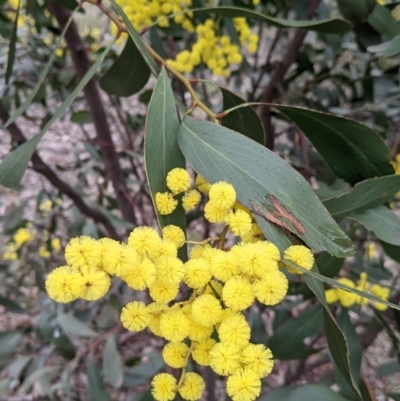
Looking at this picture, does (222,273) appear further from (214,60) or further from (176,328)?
(214,60)

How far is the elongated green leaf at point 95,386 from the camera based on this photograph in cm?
91

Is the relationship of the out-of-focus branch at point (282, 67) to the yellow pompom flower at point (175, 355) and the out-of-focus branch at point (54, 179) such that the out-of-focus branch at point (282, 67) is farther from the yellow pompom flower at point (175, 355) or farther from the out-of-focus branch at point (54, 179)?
the yellow pompom flower at point (175, 355)

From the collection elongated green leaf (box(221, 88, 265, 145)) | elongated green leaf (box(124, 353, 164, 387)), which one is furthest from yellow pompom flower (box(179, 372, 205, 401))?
elongated green leaf (box(124, 353, 164, 387))

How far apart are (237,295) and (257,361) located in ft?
0.17

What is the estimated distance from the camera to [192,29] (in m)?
0.91

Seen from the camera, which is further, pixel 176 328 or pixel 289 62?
pixel 289 62

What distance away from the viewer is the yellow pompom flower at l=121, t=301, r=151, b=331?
1.14ft

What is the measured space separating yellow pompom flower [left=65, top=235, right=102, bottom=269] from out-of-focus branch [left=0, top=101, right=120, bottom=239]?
532 millimetres

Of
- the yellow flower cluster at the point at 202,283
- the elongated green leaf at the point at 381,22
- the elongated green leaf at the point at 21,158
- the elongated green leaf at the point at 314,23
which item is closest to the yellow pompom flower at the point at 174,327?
the yellow flower cluster at the point at 202,283

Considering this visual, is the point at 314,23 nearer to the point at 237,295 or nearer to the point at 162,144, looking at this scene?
the point at 162,144

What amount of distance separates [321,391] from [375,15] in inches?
19.7

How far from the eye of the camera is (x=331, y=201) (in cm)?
54

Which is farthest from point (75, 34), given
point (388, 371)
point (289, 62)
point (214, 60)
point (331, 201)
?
point (388, 371)

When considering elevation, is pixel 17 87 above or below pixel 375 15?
below
